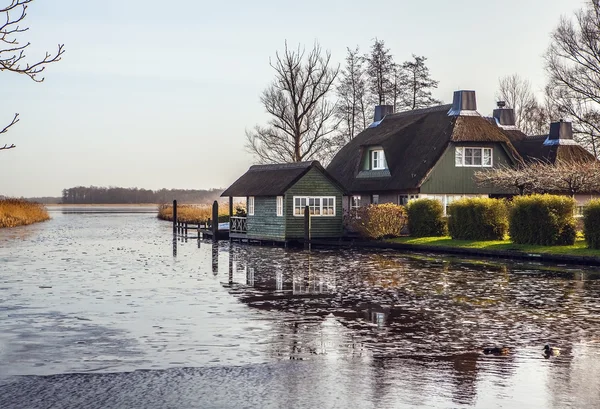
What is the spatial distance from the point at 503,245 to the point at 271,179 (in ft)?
58.7

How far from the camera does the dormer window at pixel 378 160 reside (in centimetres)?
5641

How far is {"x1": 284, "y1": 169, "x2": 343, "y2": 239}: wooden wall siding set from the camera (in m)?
48.5

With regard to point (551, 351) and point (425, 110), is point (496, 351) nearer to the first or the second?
point (551, 351)

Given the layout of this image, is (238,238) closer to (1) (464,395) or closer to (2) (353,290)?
(2) (353,290)

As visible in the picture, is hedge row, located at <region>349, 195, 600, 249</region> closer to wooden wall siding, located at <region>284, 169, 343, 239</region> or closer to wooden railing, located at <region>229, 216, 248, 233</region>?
wooden wall siding, located at <region>284, 169, 343, 239</region>

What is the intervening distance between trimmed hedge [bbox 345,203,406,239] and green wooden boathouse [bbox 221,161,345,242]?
275cm

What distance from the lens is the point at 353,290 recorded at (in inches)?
906

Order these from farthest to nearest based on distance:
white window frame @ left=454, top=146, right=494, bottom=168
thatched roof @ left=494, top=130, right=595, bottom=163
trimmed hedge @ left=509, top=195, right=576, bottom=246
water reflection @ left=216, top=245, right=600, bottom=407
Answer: thatched roof @ left=494, top=130, right=595, bottom=163
white window frame @ left=454, top=146, right=494, bottom=168
trimmed hedge @ left=509, top=195, right=576, bottom=246
water reflection @ left=216, top=245, right=600, bottom=407

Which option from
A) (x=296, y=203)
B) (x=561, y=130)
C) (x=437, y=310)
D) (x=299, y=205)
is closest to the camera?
(x=437, y=310)

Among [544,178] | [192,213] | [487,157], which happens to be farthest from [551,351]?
[192,213]

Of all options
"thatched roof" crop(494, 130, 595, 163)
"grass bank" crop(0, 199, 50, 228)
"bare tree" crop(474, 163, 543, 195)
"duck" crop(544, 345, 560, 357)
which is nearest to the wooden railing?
"bare tree" crop(474, 163, 543, 195)

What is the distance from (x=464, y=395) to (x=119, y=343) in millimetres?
6575

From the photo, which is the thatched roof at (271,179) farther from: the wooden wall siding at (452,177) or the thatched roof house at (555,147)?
the thatched roof house at (555,147)

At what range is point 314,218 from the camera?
4938 centimetres
